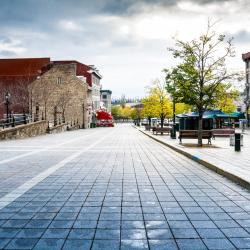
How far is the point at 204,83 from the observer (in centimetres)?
2009

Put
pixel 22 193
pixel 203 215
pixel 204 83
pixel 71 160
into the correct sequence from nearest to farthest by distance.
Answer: pixel 203 215 < pixel 22 193 < pixel 71 160 < pixel 204 83

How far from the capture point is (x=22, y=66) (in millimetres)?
79812

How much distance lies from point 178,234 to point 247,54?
71.5 meters

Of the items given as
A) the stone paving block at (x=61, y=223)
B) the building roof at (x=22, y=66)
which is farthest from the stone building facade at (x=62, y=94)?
the stone paving block at (x=61, y=223)

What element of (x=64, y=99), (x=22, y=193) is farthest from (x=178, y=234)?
(x=64, y=99)

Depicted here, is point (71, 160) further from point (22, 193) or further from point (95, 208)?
point (95, 208)

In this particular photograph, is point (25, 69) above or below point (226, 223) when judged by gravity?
above

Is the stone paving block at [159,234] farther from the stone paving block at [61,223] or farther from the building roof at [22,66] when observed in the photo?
the building roof at [22,66]

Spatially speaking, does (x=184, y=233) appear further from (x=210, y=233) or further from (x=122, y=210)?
(x=122, y=210)

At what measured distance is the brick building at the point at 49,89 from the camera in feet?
213

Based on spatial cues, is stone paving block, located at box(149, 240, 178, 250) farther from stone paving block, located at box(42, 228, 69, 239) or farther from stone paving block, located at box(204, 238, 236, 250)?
stone paving block, located at box(42, 228, 69, 239)

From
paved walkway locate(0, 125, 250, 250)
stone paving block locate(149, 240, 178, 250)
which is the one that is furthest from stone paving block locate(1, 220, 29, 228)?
stone paving block locate(149, 240, 178, 250)

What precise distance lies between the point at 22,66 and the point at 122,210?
77.8 meters

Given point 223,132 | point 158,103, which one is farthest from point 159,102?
point 223,132
